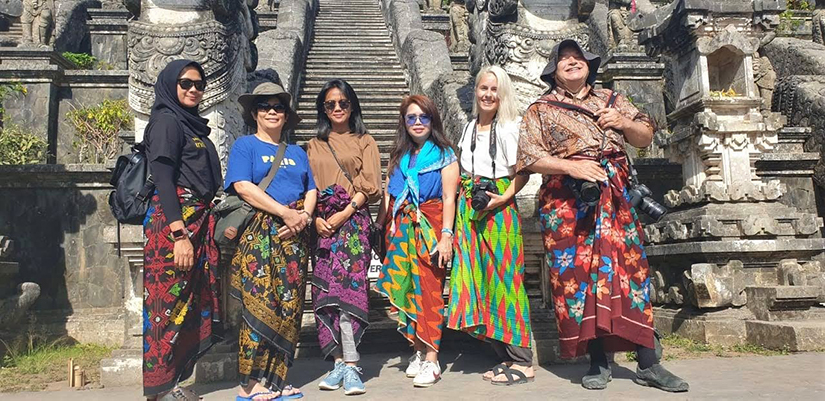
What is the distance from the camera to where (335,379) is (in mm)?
3854

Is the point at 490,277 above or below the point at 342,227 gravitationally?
below

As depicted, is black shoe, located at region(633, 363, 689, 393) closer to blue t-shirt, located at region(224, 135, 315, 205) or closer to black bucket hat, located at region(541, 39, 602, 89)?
black bucket hat, located at region(541, 39, 602, 89)

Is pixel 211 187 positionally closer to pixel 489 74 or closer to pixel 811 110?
pixel 489 74

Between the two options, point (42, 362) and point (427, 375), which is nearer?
point (427, 375)

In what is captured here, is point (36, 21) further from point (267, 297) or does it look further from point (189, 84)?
point (267, 297)

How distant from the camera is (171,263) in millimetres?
3438

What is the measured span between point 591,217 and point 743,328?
2.22m

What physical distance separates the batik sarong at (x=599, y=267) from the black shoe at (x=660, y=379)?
0.45 feet

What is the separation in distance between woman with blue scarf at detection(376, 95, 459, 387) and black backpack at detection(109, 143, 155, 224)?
1.46 metres

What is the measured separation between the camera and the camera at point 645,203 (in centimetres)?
361

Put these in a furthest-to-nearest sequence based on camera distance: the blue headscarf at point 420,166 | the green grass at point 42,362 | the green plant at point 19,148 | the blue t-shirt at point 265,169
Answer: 1. the green plant at point 19,148
2. the green grass at point 42,362
3. the blue headscarf at point 420,166
4. the blue t-shirt at point 265,169

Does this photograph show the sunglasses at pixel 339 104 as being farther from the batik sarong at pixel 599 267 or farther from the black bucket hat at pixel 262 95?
the batik sarong at pixel 599 267

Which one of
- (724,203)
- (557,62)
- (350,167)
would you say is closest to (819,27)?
(724,203)

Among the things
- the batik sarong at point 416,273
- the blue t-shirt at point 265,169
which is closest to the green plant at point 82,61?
the blue t-shirt at point 265,169
